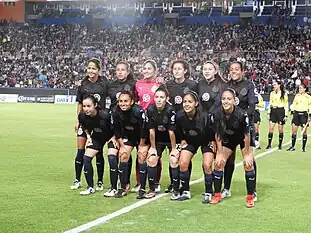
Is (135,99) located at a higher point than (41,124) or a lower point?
higher

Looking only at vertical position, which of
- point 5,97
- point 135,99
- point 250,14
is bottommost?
point 5,97

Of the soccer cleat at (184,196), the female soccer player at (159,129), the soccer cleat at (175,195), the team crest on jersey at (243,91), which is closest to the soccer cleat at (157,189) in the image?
the female soccer player at (159,129)

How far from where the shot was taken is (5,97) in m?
42.8

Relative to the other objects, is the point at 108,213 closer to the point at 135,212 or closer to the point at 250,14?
the point at 135,212

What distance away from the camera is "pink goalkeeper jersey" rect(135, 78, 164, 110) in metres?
9.81

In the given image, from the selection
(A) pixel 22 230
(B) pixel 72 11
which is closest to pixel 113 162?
(A) pixel 22 230

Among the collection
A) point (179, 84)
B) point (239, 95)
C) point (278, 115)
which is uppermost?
point (179, 84)

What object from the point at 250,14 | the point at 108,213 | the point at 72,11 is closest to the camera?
the point at 108,213

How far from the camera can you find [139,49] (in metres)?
50.9

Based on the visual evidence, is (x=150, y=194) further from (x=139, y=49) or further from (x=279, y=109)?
(x=139, y=49)

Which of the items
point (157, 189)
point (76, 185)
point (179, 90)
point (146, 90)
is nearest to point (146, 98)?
point (146, 90)

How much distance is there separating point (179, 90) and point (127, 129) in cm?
101

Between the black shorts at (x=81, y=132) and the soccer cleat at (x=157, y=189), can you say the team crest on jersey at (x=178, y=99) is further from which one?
the black shorts at (x=81, y=132)

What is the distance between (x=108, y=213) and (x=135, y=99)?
7.08 ft
